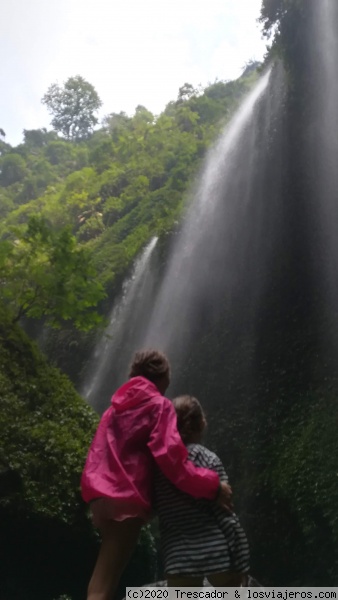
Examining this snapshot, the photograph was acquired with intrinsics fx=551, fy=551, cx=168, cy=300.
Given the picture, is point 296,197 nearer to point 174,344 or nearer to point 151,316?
point 174,344

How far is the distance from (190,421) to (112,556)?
0.70 metres

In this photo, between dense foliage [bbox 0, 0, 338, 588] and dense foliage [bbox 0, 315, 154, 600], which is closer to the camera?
dense foliage [bbox 0, 315, 154, 600]

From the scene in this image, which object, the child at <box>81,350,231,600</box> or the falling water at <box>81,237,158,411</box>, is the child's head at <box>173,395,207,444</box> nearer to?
the child at <box>81,350,231,600</box>

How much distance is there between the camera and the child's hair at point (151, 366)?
9.21ft

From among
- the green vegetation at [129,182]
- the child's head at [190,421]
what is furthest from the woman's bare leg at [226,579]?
the green vegetation at [129,182]

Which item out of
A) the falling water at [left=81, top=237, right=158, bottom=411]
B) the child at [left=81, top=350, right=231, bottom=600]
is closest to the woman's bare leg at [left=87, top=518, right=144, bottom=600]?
the child at [left=81, top=350, right=231, bottom=600]

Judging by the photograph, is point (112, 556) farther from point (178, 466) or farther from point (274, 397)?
point (274, 397)

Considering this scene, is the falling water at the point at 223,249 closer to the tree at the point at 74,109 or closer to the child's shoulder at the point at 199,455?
the child's shoulder at the point at 199,455

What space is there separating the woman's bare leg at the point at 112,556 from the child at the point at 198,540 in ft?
0.49

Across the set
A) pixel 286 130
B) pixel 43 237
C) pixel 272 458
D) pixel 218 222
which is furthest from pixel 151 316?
pixel 272 458

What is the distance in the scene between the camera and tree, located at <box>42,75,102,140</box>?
5144cm

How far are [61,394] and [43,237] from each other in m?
3.02

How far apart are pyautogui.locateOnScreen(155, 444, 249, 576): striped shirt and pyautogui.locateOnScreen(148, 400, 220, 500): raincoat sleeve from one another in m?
0.09

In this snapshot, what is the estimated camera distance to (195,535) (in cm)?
238
